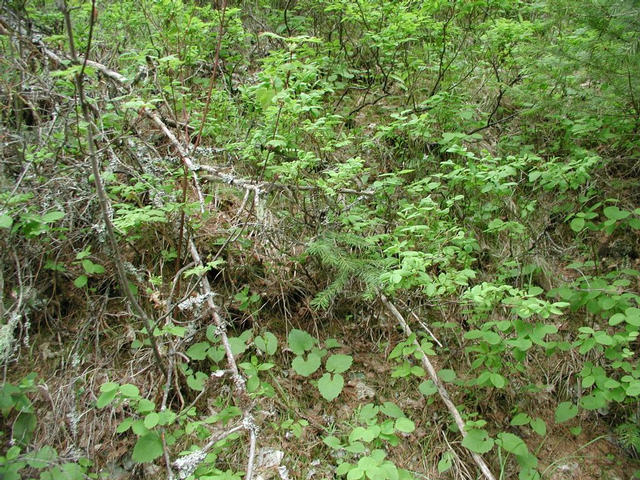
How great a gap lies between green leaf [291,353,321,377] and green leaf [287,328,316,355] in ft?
0.23

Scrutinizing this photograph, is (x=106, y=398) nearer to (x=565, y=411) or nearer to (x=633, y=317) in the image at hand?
(x=565, y=411)

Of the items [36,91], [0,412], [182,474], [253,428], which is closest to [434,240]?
[253,428]

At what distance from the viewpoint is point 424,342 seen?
257 centimetres

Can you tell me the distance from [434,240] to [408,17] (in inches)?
78.6

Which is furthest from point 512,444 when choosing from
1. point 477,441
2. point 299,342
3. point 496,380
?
point 299,342

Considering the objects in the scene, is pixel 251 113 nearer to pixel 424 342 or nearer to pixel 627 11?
pixel 424 342

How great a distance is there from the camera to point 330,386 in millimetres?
2498

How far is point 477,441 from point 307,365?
1.01 metres

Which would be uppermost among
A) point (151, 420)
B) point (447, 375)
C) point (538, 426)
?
point (151, 420)

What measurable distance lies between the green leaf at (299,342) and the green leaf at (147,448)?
2.84 ft

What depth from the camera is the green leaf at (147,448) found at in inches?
86.0

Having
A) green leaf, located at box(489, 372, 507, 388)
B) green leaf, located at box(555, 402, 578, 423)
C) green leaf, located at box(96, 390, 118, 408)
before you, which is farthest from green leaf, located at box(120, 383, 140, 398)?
green leaf, located at box(555, 402, 578, 423)

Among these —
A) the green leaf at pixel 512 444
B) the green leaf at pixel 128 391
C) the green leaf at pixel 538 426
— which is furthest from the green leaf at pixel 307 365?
the green leaf at pixel 538 426

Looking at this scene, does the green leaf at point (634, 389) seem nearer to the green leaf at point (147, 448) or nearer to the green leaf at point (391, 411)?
the green leaf at point (391, 411)
